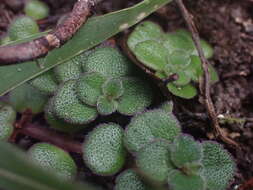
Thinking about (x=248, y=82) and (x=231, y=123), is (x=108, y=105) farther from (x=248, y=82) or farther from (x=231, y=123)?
(x=248, y=82)

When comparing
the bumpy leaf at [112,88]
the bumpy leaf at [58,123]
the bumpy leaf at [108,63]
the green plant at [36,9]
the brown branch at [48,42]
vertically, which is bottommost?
the bumpy leaf at [58,123]

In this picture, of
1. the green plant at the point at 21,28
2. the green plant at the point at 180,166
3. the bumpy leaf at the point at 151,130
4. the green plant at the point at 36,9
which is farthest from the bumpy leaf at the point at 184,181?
the green plant at the point at 36,9

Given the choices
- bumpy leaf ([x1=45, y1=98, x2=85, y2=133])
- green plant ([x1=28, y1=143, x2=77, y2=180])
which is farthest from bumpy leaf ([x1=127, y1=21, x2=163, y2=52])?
green plant ([x1=28, y1=143, x2=77, y2=180])

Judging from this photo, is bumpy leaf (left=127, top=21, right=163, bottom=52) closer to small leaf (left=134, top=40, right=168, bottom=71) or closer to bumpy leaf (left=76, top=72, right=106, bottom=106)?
small leaf (left=134, top=40, right=168, bottom=71)

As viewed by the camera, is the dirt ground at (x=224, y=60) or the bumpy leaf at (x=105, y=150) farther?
the dirt ground at (x=224, y=60)

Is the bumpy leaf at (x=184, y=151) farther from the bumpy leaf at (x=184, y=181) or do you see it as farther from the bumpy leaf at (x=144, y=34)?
the bumpy leaf at (x=144, y=34)

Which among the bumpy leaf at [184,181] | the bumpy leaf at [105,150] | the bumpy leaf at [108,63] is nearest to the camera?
the bumpy leaf at [184,181]
